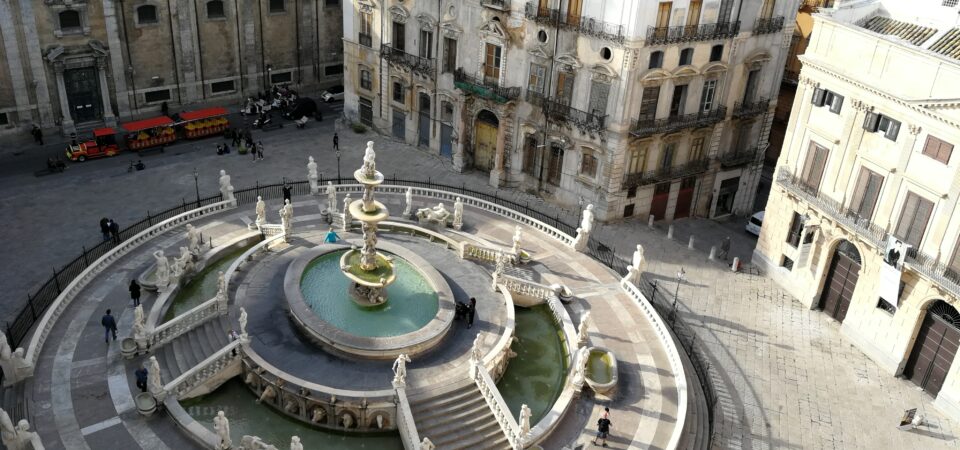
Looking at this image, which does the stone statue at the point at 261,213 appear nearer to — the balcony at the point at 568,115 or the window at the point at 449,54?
the window at the point at 449,54

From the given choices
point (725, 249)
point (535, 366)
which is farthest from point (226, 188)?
point (725, 249)

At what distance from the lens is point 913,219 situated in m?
38.4

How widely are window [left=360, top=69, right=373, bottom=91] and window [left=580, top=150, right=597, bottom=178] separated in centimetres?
2056

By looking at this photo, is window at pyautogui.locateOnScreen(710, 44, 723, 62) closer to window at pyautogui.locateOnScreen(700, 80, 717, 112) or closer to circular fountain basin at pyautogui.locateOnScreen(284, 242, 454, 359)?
window at pyautogui.locateOnScreen(700, 80, 717, 112)

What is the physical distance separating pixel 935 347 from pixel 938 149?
9504mm

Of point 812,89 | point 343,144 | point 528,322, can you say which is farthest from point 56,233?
point 812,89

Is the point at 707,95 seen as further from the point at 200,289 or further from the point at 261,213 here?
the point at 200,289

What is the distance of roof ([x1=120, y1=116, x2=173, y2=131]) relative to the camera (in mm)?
59591

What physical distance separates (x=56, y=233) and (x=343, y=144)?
2253 cm

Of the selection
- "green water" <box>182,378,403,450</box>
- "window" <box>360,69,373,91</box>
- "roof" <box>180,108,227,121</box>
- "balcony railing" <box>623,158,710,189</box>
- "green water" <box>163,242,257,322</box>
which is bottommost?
"green water" <box>182,378,403,450</box>

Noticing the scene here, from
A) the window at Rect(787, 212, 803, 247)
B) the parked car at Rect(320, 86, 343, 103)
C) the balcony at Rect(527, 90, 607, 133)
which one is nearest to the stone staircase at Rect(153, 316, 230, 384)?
the balcony at Rect(527, 90, 607, 133)

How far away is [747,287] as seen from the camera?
47.5 meters

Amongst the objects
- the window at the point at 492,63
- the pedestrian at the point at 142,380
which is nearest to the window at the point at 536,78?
the window at the point at 492,63

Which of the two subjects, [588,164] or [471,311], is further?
[588,164]
